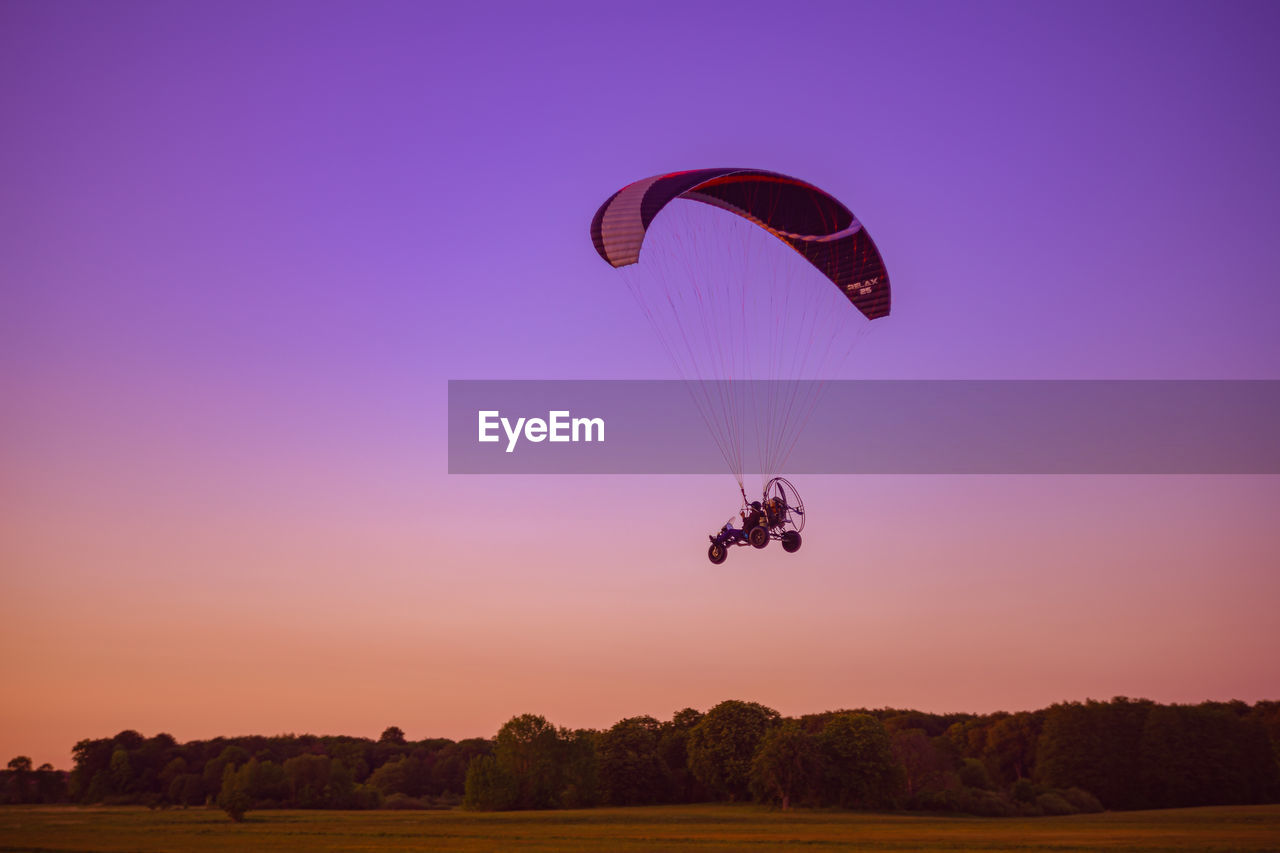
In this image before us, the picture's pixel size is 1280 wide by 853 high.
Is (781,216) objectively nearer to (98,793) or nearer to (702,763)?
(702,763)

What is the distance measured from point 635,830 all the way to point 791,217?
39736 mm

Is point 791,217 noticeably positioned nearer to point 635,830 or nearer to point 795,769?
point 635,830

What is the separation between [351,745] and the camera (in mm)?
117312

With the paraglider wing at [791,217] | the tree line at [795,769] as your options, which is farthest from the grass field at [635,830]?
the paraglider wing at [791,217]

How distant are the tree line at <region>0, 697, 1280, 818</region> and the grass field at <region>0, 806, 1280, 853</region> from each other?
381 centimetres

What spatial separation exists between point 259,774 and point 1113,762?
234 feet

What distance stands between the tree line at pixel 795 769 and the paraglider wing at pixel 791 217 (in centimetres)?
5162

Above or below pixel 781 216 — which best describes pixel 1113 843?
below

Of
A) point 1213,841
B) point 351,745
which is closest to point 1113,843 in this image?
point 1213,841

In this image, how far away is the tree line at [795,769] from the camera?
79250 mm

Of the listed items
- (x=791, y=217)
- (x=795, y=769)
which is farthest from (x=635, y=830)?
(x=791, y=217)

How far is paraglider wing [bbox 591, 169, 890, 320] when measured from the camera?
3119 centimetres

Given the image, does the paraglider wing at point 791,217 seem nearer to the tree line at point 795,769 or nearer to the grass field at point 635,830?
the grass field at point 635,830

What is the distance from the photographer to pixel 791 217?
34031 millimetres
